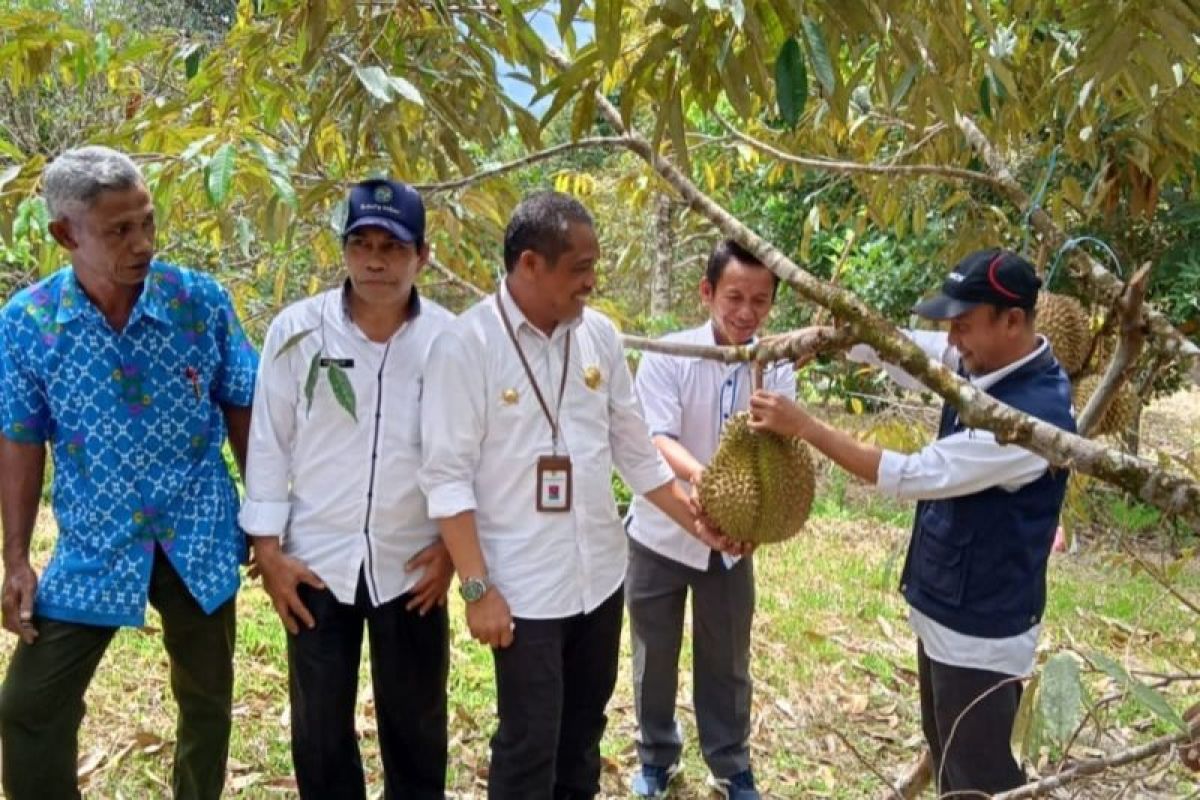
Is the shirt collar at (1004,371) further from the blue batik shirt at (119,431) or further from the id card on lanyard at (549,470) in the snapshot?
the blue batik shirt at (119,431)

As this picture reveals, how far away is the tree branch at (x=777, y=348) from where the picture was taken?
1.61 meters

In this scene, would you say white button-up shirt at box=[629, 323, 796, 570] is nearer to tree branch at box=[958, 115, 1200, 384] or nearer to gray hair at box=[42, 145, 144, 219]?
tree branch at box=[958, 115, 1200, 384]

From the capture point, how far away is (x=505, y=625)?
6.91 ft

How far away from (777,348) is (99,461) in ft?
4.39

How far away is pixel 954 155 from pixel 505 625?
1806mm

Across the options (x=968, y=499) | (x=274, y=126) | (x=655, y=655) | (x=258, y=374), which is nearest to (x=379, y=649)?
(x=258, y=374)

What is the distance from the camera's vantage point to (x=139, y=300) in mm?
2082

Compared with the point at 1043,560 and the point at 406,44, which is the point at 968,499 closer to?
the point at 1043,560

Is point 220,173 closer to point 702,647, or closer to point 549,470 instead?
point 549,470

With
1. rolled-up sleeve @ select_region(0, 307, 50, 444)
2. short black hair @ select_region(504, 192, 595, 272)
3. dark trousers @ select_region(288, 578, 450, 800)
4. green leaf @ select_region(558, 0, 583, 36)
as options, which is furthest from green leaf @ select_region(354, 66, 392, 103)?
dark trousers @ select_region(288, 578, 450, 800)

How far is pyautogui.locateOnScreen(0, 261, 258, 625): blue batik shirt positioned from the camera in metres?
2.05

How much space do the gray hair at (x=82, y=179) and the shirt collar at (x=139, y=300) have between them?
158mm

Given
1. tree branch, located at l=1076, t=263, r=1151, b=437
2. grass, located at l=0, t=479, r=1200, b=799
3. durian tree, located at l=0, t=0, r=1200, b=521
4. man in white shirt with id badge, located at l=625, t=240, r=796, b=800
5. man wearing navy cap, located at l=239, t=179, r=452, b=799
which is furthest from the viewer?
grass, located at l=0, t=479, r=1200, b=799

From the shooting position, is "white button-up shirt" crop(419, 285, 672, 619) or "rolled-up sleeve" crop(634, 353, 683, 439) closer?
"white button-up shirt" crop(419, 285, 672, 619)
